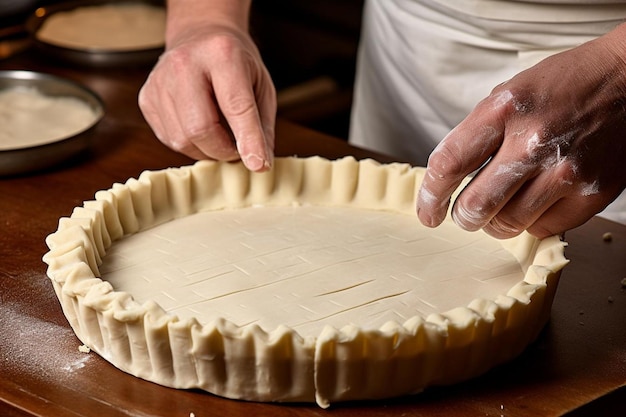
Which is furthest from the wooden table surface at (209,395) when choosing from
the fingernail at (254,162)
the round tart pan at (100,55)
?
the round tart pan at (100,55)

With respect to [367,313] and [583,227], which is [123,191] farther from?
[583,227]

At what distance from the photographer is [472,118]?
54.7 inches

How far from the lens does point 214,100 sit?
185 cm

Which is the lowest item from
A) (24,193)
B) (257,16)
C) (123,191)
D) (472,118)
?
(257,16)

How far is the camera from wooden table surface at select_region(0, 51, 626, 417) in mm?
1313

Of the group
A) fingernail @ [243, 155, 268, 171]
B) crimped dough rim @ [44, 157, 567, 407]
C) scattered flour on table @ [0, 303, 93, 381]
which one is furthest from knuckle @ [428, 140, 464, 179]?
scattered flour on table @ [0, 303, 93, 381]

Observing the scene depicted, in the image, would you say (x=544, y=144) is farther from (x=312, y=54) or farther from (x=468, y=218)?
(x=312, y=54)

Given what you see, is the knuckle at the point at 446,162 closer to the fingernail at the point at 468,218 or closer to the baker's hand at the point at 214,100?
the fingernail at the point at 468,218

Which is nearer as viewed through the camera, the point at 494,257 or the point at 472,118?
the point at 472,118

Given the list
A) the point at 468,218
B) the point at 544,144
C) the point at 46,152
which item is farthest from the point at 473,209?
the point at 46,152

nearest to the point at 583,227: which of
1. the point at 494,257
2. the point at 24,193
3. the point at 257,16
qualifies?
the point at 494,257

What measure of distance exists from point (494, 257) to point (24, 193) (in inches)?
40.9

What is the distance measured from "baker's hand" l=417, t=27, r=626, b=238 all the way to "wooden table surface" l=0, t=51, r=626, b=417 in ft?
0.76

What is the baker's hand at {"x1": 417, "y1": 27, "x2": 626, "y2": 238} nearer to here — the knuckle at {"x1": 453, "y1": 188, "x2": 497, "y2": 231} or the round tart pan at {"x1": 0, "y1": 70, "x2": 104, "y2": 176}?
the knuckle at {"x1": 453, "y1": 188, "x2": 497, "y2": 231}
